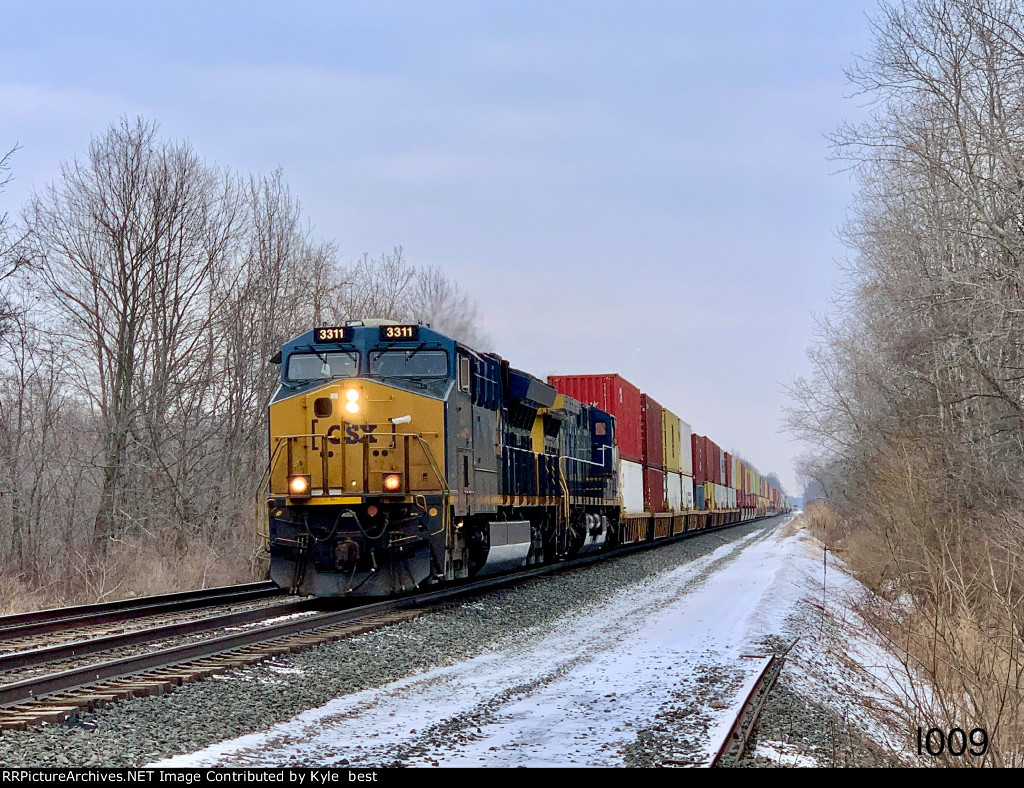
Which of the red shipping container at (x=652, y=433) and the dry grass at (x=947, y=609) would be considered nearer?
the dry grass at (x=947, y=609)

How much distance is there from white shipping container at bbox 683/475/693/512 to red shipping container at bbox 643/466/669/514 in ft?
16.3

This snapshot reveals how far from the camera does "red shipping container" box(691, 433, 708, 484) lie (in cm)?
4322

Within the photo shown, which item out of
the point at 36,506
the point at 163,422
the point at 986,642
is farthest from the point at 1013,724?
the point at 163,422

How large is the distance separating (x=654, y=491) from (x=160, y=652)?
2467cm

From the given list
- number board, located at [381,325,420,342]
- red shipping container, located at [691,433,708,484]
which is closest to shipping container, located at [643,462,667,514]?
red shipping container, located at [691,433,708,484]

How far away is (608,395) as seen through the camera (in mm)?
28062

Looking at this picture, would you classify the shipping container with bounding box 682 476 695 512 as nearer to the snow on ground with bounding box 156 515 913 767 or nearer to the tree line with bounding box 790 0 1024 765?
the tree line with bounding box 790 0 1024 765

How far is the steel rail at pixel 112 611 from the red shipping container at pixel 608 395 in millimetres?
13359

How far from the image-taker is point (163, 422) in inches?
909

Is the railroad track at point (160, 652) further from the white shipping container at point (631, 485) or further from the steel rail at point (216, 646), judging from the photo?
the white shipping container at point (631, 485)

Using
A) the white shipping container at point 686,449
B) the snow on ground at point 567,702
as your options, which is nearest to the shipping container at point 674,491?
the white shipping container at point 686,449

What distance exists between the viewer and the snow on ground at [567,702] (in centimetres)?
581

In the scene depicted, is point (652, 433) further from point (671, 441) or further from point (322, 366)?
point (322, 366)

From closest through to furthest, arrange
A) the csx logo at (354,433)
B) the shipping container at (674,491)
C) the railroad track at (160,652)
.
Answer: the railroad track at (160,652) → the csx logo at (354,433) → the shipping container at (674,491)
